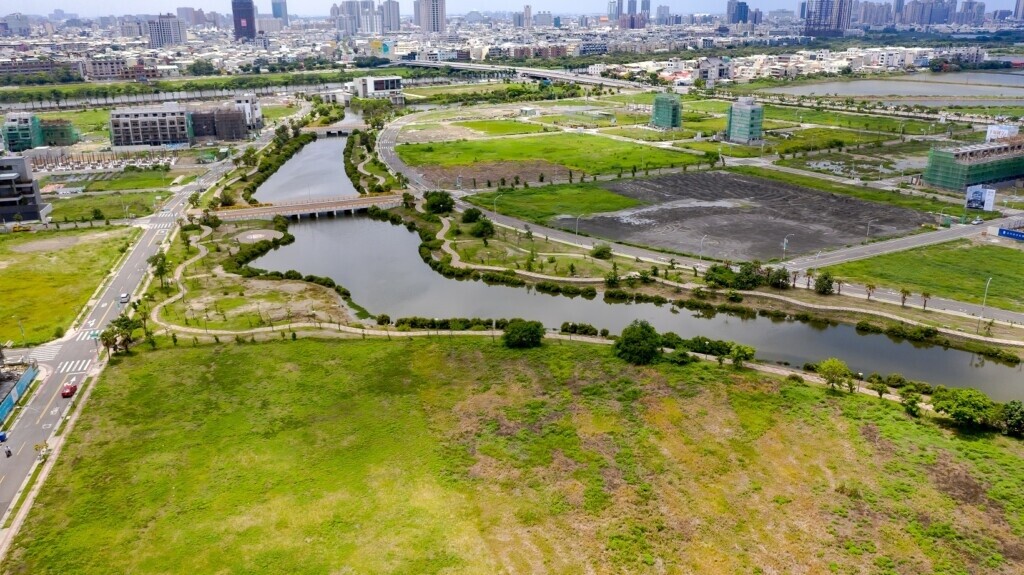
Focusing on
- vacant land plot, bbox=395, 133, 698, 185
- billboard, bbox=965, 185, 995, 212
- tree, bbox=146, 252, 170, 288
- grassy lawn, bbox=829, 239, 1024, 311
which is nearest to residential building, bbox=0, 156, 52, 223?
tree, bbox=146, 252, 170, 288

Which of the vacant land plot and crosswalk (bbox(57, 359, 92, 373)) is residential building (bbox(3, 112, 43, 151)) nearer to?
the vacant land plot

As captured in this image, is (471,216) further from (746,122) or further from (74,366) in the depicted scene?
(746,122)

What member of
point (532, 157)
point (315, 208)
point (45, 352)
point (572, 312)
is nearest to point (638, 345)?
point (572, 312)

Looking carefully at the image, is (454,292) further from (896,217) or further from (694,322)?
(896,217)

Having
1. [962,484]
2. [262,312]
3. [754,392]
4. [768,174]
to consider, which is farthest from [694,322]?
[768,174]

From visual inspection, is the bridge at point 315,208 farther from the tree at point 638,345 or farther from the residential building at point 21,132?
the residential building at point 21,132

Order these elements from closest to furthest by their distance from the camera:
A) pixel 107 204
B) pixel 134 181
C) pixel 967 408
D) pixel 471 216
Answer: pixel 967 408 → pixel 471 216 → pixel 107 204 → pixel 134 181

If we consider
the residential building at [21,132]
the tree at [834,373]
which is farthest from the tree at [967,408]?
the residential building at [21,132]
